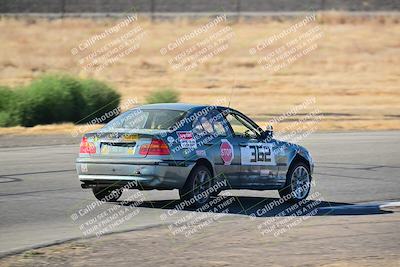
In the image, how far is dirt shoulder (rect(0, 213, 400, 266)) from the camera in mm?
9891

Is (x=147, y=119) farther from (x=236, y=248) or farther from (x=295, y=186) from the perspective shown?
(x=236, y=248)

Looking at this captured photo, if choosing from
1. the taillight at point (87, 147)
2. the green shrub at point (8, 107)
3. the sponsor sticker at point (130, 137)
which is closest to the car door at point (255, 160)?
the sponsor sticker at point (130, 137)

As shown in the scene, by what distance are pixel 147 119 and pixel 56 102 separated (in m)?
17.3

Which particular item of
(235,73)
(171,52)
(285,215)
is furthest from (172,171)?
(171,52)

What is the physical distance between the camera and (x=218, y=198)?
15.0 meters

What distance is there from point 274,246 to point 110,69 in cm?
4018

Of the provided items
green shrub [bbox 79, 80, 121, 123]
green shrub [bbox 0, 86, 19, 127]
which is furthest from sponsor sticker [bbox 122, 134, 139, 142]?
green shrub [bbox 79, 80, 121, 123]

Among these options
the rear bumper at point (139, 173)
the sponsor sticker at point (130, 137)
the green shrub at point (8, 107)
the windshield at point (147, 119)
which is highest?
the green shrub at point (8, 107)

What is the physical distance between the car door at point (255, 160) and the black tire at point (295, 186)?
1.05 feet

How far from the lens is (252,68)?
50562mm

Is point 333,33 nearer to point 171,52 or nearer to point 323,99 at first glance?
point 171,52

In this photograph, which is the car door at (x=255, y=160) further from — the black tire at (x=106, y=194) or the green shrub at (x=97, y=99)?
the green shrub at (x=97, y=99)

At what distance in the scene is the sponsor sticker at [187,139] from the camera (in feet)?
43.9

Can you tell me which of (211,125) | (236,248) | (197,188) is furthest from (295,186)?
(236,248)
